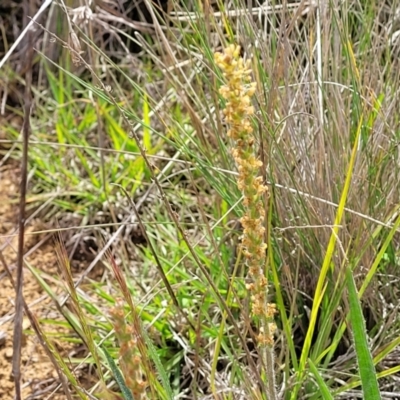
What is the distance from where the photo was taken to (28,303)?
4.21 feet

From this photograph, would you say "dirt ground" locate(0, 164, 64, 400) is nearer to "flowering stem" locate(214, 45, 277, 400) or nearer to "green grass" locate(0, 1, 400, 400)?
"green grass" locate(0, 1, 400, 400)

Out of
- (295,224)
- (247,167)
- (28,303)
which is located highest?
(247,167)

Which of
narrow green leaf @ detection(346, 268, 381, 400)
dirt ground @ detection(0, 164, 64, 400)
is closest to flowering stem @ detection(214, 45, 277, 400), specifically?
narrow green leaf @ detection(346, 268, 381, 400)

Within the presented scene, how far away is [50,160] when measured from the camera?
1578 millimetres

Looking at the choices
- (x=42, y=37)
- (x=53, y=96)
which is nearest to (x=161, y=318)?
(x=53, y=96)

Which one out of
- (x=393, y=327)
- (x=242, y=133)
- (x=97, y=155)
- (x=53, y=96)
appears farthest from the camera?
(x=53, y=96)

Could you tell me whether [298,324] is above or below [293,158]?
below

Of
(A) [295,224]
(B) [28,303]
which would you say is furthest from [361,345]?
Answer: (B) [28,303]

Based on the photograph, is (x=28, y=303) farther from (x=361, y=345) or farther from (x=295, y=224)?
(x=361, y=345)

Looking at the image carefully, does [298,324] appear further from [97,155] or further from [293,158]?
[97,155]

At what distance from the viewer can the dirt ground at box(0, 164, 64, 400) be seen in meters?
1.11

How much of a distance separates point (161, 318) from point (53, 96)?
88 centimetres

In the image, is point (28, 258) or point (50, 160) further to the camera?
point (50, 160)

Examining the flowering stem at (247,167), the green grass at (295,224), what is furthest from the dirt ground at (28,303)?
the flowering stem at (247,167)
